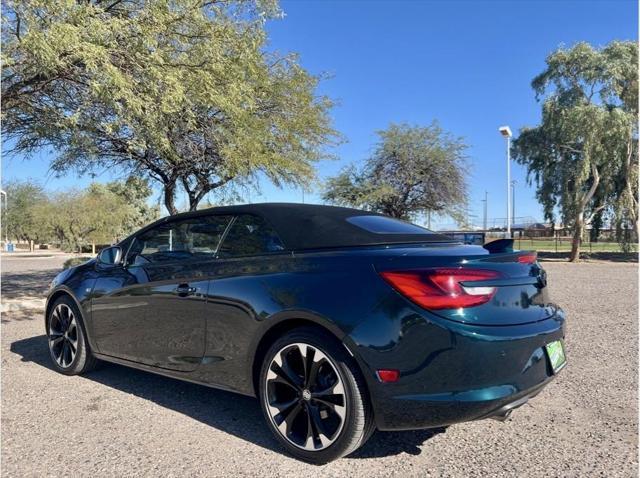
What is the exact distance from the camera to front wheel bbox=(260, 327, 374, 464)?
8.87ft

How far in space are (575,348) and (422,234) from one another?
10.3 feet

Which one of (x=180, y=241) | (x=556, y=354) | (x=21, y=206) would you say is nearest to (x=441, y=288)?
(x=556, y=354)

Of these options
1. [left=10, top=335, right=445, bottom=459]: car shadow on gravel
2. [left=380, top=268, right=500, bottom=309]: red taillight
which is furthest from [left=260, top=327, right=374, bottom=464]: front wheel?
[left=380, top=268, right=500, bottom=309]: red taillight

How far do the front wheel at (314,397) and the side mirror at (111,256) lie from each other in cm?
208

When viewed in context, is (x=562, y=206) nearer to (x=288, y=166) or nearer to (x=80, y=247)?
(x=288, y=166)

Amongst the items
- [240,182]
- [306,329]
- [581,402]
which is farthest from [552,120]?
[306,329]

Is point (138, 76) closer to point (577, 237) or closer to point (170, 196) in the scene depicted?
point (170, 196)

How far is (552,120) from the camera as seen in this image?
82.6 feet

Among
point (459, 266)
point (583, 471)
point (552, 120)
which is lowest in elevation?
point (583, 471)

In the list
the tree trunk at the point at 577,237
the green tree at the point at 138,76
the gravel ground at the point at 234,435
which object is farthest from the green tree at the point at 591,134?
the gravel ground at the point at 234,435

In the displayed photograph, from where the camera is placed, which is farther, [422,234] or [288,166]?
[288,166]

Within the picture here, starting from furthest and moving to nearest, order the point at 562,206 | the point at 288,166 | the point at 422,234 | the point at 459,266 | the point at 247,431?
the point at 562,206
the point at 288,166
the point at 422,234
the point at 247,431
the point at 459,266

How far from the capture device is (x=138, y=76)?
6.82 meters

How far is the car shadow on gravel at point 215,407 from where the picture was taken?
3.14 metres
